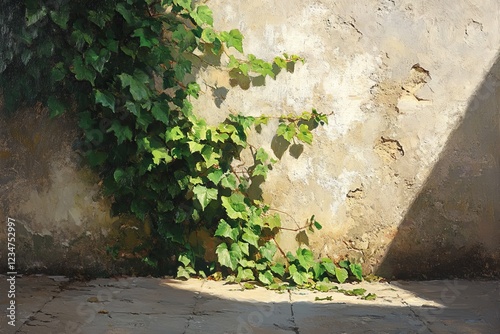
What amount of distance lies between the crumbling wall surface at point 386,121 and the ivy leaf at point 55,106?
3.16 ft

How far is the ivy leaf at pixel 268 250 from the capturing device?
16.4 ft

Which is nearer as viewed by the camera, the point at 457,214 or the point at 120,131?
the point at 120,131

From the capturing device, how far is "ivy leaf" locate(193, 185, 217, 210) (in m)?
4.86

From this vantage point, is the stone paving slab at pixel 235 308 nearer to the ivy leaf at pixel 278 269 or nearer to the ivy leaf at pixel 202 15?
the ivy leaf at pixel 278 269

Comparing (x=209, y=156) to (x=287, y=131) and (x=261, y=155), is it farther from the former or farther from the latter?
(x=287, y=131)

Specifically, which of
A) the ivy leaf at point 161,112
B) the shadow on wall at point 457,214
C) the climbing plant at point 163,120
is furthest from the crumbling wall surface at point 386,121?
the ivy leaf at point 161,112

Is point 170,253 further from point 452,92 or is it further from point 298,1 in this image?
point 452,92

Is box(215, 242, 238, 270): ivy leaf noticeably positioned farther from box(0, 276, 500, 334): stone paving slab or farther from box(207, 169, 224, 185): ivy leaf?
box(207, 169, 224, 185): ivy leaf

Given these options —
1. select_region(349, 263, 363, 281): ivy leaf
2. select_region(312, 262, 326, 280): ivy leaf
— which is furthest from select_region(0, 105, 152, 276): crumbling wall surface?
select_region(349, 263, 363, 281): ivy leaf

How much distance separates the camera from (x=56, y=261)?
16.4 ft

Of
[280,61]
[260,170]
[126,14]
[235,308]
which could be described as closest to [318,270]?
[260,170]

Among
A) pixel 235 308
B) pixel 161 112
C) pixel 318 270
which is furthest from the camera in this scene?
pixel 318 270

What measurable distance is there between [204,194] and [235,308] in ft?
2.96

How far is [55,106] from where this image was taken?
484cm
